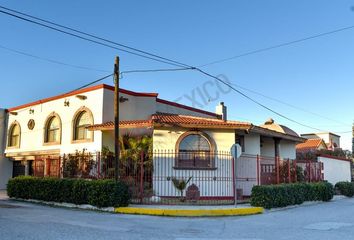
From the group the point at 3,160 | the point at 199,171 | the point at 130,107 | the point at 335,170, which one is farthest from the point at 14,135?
the point at 335,170

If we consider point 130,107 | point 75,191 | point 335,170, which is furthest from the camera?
point 335,170

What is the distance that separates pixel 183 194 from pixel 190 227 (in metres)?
6.65

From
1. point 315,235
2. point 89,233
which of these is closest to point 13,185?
point 89,233

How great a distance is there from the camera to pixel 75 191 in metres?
16.3

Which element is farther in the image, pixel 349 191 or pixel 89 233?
pixel 349 191

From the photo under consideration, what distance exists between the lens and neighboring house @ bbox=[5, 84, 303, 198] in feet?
61.7

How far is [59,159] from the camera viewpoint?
1911 cm

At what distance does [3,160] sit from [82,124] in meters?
10.3

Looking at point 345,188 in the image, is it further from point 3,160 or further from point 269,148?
point 3,160

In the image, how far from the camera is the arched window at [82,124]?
74.2 feet

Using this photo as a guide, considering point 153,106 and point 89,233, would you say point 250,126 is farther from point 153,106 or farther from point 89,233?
point 89,233

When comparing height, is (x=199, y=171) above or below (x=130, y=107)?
below

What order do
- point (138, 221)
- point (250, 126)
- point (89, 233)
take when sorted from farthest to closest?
1. point (250, 126)
2. point (138, 221)
3. point (89, 233)

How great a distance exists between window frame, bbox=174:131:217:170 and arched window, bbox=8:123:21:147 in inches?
608
